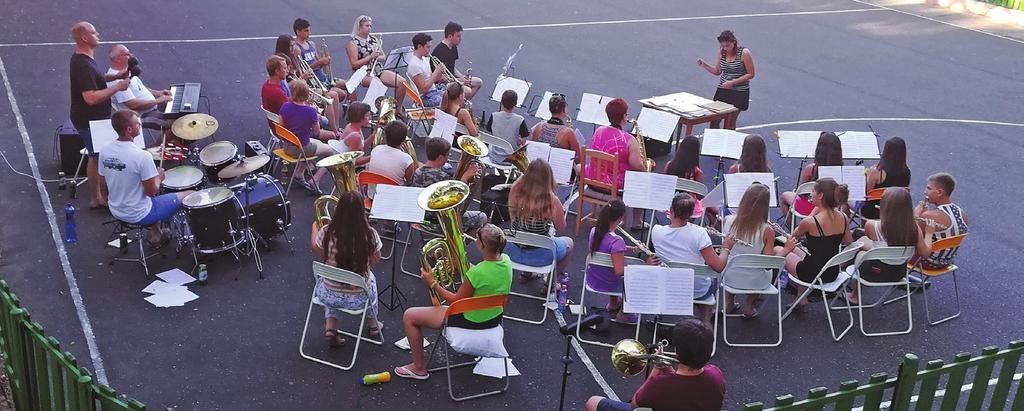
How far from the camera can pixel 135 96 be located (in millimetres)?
12172

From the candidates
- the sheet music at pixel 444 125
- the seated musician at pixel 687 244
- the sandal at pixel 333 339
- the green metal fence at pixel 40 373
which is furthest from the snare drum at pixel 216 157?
the seated musician at pixel 687 244

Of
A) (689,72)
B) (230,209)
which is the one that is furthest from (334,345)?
(689,72)

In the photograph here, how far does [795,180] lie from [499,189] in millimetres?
4437

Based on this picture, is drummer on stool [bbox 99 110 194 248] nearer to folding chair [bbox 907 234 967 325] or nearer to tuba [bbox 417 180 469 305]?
tuba [bbox 417 180 469 305]

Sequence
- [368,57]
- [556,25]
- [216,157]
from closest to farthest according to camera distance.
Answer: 1. [216,157]
2. [368,57]
3. [556,25]

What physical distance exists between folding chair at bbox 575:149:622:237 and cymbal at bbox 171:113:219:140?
4278 mm

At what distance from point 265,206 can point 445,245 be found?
2.74 meters

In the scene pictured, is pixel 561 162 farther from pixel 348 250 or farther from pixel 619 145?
pixel 348 250

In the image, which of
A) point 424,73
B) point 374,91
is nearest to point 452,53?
point 424,73

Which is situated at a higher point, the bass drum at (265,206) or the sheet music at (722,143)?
the sheet music at (722,143)

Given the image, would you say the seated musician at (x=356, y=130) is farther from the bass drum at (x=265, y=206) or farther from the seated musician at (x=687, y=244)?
the seated musician at (x=687, y=244)

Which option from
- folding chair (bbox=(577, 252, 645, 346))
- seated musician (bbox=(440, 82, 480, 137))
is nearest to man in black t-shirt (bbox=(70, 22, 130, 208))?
seated musician (bbox=(440, 82, 480, 137))

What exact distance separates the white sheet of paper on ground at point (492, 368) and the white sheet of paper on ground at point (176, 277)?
3190mm

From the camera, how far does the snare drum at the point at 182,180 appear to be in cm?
990
